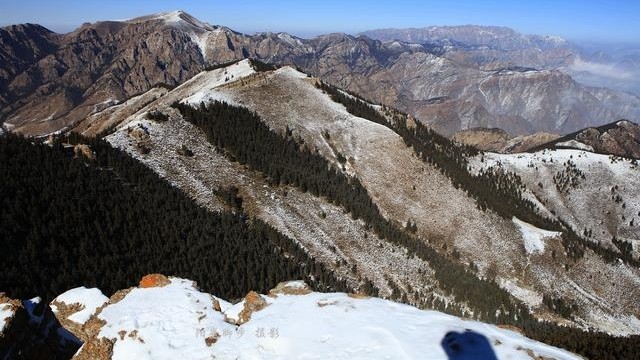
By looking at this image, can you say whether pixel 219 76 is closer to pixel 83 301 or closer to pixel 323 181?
pixel 323 181

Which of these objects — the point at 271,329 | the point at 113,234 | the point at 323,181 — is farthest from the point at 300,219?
the point at 271,329

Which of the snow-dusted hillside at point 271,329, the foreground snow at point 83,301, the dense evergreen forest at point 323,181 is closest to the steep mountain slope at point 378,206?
the dense evergreen forest at point 323,181

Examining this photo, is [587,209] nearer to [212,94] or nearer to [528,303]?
[528,303]

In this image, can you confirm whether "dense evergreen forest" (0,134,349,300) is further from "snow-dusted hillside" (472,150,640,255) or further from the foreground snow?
"snow-dusted hillside" (472,150,640,255)

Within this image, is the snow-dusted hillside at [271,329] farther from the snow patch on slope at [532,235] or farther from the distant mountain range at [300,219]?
the snow patch on slope at [532,235]

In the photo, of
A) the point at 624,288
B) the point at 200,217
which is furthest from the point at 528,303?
the point at 200,217
